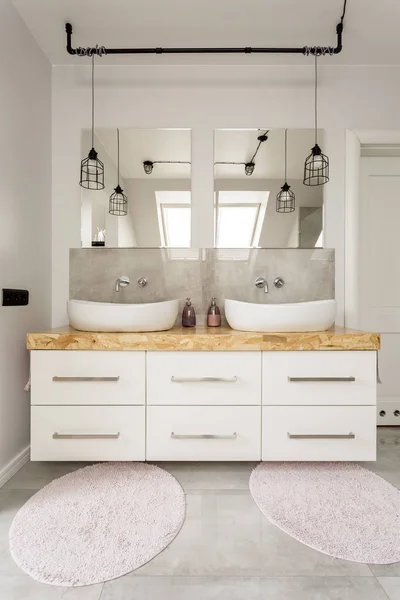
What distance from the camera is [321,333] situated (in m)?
1.74

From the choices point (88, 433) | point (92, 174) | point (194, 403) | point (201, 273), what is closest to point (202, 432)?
point (194, 403)

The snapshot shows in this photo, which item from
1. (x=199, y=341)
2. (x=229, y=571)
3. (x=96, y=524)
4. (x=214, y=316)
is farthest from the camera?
(x=214, y=316)

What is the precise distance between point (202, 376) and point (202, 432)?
0.28 m

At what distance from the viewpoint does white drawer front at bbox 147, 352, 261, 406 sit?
1.72 metres

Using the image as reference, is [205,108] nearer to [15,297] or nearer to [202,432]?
[15,297]

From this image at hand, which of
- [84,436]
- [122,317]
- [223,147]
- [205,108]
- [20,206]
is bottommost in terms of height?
[84,436]

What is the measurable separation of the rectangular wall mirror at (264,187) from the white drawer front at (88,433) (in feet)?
4.23

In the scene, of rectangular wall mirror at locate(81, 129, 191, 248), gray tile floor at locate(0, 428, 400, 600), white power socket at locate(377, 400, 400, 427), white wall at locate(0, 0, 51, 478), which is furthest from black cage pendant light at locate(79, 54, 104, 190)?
white power socket at locate(377, 400, 400, 427)

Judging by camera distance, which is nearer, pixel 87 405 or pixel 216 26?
pixel 87 405

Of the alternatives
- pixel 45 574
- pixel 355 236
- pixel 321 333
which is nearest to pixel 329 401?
pixel 321 333

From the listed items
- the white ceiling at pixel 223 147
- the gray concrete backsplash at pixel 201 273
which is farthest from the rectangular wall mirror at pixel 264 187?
the gray concrete backsplash at pixel 201 273

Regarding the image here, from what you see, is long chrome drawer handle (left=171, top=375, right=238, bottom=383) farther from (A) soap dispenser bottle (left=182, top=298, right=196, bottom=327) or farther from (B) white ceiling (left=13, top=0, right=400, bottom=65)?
(B) white ceiling (left=13, top=0, right=400, bottom=65)

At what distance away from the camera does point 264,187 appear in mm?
2303

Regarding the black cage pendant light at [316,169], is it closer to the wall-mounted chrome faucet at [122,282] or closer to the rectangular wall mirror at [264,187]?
the rectangular wall mirror at [264,187]
